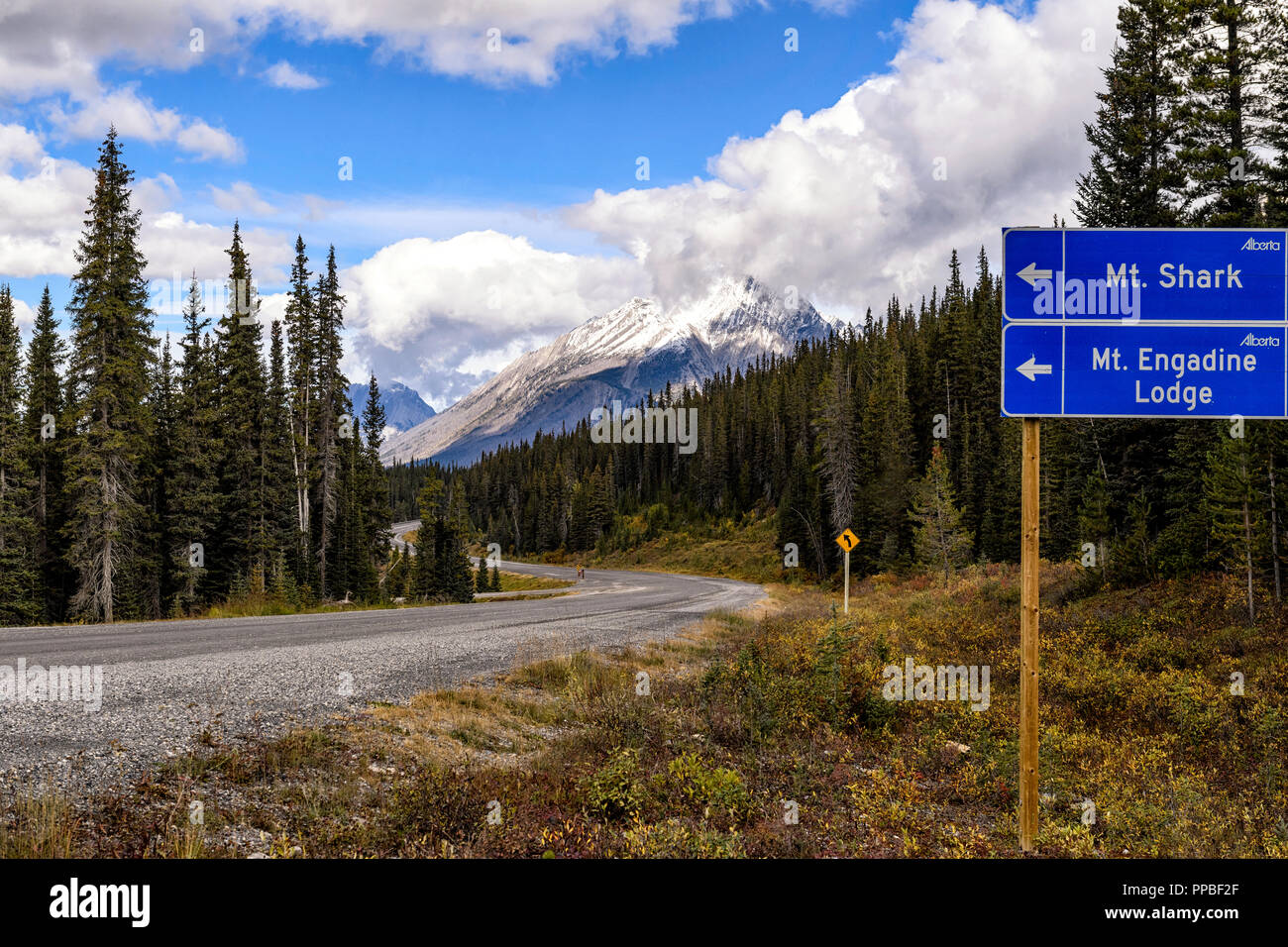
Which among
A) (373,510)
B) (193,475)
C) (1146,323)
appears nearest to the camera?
(1146,323)

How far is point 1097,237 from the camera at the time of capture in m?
6.21

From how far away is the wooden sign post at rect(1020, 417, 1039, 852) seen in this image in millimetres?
6207

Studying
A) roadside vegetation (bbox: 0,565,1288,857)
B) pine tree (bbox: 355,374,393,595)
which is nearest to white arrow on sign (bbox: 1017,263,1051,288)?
roadside vegetation (bbox: 0,565,1288,857)

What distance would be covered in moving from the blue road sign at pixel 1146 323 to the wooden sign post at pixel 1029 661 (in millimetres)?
617

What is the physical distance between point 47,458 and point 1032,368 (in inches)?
1721

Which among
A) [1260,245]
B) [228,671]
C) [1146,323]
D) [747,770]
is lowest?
[747,770]

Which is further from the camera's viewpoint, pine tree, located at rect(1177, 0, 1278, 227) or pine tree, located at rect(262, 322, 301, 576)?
pine tree, located at rect(262, 322, 301, 576)

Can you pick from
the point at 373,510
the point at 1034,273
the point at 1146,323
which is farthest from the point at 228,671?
the point at 373,510

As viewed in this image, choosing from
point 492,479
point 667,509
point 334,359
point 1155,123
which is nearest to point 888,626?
point 1155,123

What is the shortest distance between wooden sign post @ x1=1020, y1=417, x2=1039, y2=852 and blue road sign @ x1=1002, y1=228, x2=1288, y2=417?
2.03 feet

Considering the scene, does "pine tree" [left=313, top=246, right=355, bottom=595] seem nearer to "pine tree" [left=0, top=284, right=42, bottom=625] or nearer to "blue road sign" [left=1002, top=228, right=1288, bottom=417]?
"pine tree" [left=0, top=284, right=42, bottom=625]

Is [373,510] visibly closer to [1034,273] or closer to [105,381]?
[105,381]

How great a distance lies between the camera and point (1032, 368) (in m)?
6.18

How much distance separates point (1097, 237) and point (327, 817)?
886cm
